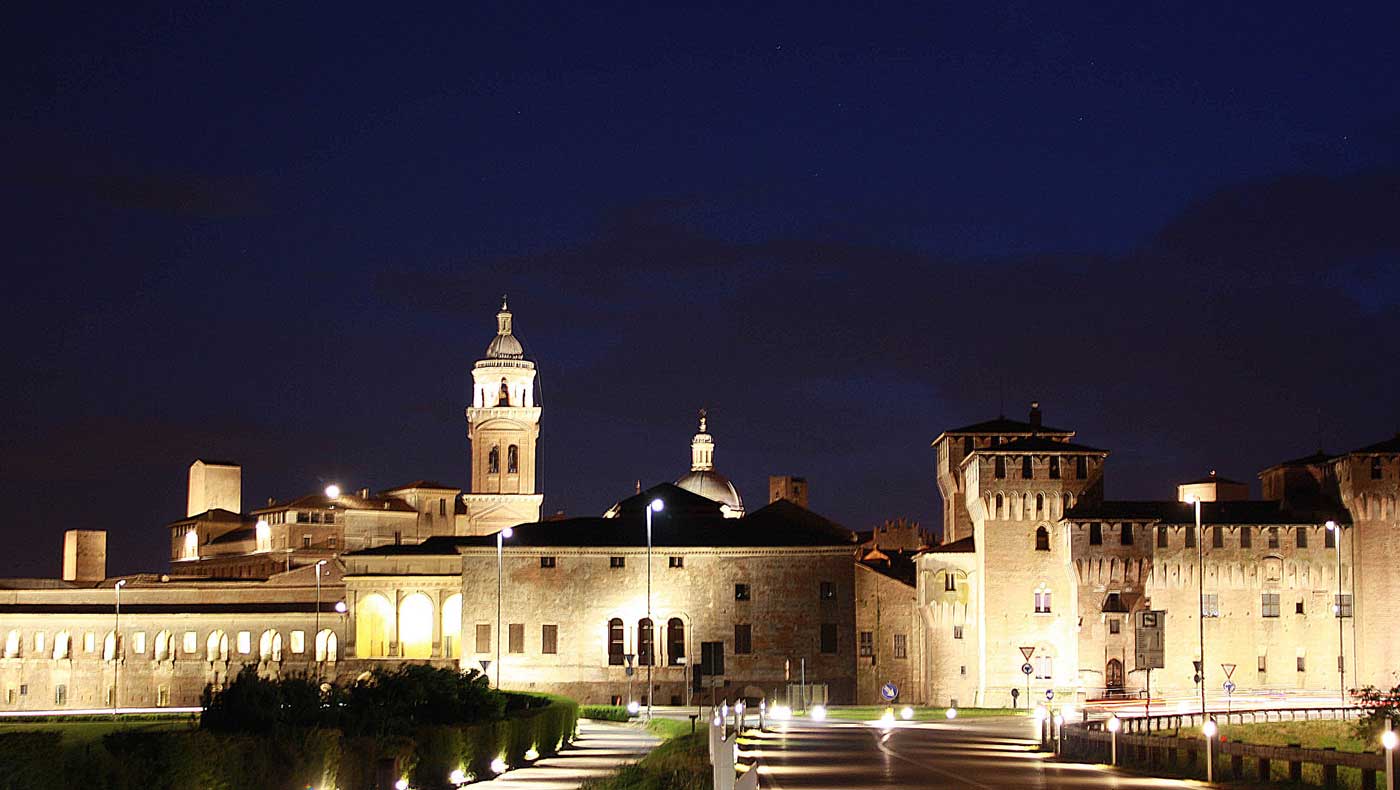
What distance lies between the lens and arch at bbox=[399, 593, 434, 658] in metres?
97.9

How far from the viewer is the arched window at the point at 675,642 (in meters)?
91.6

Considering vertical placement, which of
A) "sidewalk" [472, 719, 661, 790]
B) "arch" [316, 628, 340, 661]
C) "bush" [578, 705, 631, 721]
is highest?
"arch" [316, 628, 340, 661]

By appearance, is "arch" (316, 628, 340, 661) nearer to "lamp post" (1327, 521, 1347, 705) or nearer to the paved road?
"lamp post" (1327, 521, 1347, 705)

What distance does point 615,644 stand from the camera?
91562 millimetres

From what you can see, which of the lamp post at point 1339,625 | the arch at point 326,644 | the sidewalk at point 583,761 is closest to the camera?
the sidewalk at point 583,761

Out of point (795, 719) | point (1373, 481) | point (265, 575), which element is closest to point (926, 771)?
point (795, 719)

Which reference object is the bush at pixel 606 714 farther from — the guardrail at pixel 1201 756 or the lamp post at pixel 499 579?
the guardrail at pixel 1201 756

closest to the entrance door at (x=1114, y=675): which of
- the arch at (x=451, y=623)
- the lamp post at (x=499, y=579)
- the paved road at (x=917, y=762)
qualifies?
the lamp post at (x=499, y=579)

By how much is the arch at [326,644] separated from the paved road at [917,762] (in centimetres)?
4825

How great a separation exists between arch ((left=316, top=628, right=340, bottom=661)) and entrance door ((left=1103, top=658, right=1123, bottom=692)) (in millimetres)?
39129

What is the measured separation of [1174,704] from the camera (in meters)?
74.6

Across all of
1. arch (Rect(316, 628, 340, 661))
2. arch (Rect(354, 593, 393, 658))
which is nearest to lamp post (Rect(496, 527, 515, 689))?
arch (Rect(354, 593, 393, 658))

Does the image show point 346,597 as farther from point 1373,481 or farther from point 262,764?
point 262,764

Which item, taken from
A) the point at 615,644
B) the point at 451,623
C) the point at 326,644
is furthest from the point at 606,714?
the point at 326,644
